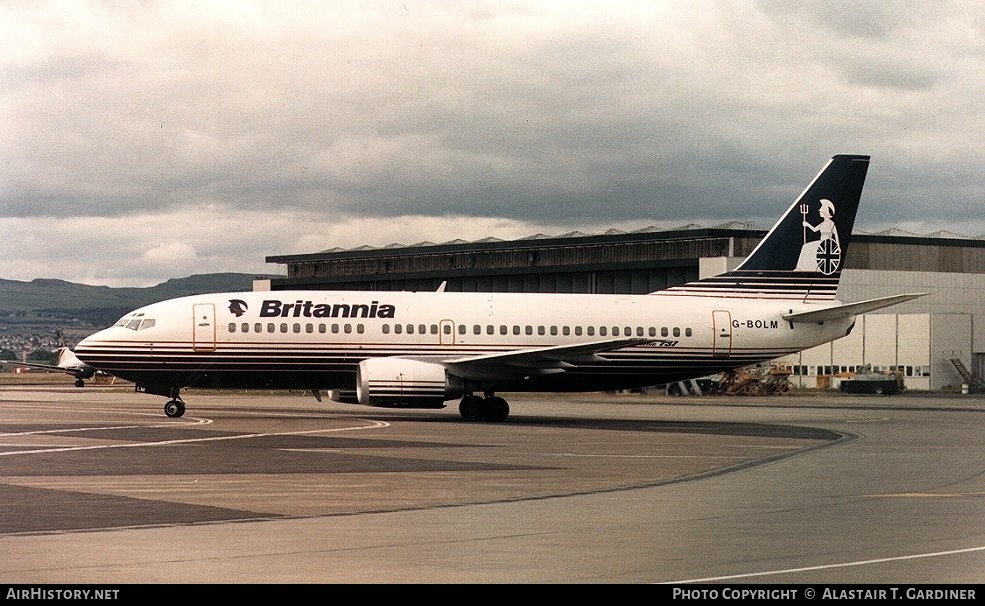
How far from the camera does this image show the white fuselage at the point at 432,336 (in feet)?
141

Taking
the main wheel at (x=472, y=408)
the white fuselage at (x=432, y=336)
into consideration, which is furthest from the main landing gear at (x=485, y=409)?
the white fuselage at (x=432, y=336)

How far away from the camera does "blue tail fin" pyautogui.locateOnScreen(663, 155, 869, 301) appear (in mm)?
48375

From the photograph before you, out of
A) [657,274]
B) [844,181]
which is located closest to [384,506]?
[844,181]

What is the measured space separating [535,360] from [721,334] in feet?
24.8

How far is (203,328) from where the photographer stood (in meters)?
42.8

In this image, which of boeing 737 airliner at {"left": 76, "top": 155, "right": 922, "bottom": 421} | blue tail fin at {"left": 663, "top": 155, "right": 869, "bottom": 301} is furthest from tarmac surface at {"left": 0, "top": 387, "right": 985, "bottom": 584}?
blue tail fin at {"left": 663, "top": 155, "right": 869, "bottom": 301}

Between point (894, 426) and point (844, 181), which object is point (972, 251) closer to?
point (844, 181)

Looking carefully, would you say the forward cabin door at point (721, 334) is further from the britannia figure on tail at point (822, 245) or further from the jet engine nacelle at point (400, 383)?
the jet engine nacelle at point (400, 383)

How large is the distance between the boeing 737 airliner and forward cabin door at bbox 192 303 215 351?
45 millimetres

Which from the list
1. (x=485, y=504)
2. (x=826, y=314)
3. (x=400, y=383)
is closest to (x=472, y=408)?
(x=400, y=383)

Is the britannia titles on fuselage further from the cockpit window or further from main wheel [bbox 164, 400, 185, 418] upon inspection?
main wheel [bbox 164, 400, 185, 418]
